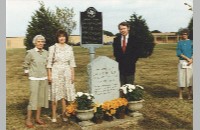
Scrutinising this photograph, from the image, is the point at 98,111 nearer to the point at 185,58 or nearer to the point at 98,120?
the point at 98,120

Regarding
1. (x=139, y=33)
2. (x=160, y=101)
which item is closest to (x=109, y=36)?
(x=139, y=33)

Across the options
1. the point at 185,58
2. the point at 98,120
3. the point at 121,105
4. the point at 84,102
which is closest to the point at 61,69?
the point at 84,102

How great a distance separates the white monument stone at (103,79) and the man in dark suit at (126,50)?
215 millimetres

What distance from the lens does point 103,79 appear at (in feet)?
25.2

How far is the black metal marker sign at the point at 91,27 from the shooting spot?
7.67m

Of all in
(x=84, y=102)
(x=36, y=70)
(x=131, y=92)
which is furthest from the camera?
(x=131, y=92)

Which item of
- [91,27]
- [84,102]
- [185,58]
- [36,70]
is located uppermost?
[91,27]

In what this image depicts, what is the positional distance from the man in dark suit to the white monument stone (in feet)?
0.70

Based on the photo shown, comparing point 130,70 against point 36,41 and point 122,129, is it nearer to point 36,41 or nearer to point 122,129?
point 122,129

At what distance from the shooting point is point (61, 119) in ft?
25.3

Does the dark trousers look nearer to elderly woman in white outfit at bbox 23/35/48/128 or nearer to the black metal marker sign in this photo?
the black metal marker sign

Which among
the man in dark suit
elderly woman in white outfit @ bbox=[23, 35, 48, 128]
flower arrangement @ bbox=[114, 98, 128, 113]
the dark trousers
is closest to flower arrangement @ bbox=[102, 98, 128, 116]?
flower arrangement @ bbox=[114, 98, 128, 113]

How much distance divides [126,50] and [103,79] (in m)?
0.90

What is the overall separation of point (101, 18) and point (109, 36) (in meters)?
60.2
